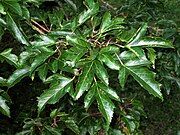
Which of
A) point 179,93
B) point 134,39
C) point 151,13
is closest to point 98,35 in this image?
point 134,39

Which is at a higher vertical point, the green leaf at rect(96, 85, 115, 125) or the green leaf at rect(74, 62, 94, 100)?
the green leaf at rect(74, 62, 94, 100)

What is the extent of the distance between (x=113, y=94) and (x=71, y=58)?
212 mm

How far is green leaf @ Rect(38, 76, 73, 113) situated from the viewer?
1.42 m

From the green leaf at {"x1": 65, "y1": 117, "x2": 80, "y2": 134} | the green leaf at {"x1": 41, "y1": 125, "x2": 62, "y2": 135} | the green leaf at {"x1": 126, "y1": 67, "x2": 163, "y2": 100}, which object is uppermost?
the green leaf at {"x1": 126, "y1": 67, "x2": 163, "y2": 100}

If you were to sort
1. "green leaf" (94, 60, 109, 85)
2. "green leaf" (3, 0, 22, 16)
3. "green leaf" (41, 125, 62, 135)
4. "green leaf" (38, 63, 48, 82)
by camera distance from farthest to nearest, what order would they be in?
"green leaf" (41, 125, 62, 135)
"green leaf" (38, 63, 48, 82)
"green leaf" (3, 0, 22, 16)
"green leaf" (94, 60, 109, 85)

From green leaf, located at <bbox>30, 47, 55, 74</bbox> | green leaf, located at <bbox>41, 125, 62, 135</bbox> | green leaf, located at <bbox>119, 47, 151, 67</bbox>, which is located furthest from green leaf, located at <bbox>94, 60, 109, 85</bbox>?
green leaf, located at <bbox>41, 125, 62, 135</bbox>

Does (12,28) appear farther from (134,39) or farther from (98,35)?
(134,39)

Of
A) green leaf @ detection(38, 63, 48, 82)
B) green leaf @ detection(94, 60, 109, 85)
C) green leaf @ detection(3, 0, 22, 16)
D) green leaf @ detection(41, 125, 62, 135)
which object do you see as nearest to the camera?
green leaf @ detection(94, 60, 109, 85)

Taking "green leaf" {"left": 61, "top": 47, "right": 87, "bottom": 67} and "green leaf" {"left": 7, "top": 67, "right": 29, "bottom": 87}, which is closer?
"green leaf" {"left": 61, "top": 47, "right": 87, "bottom": 67}

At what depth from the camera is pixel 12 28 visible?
58.9 inches

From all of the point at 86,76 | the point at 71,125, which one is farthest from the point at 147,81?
the point at 71,125

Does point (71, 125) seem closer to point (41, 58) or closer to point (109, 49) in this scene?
point (41, 58)

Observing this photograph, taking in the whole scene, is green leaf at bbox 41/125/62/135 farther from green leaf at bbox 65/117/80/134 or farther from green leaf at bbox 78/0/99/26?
green leaf at bbox 78/0/99/26

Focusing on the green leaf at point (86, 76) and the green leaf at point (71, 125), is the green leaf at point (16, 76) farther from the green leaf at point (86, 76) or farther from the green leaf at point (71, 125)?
the green leaf at point (71, 125)
